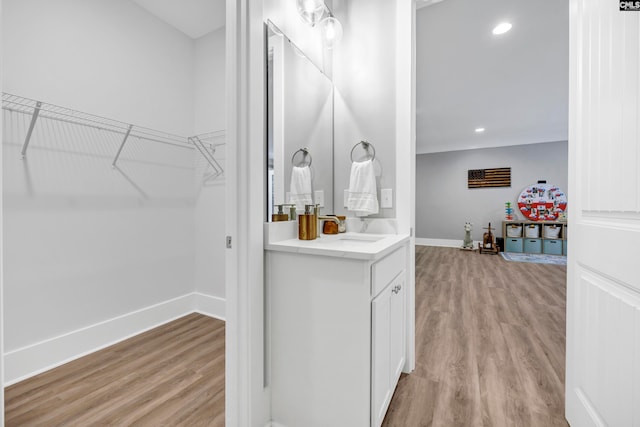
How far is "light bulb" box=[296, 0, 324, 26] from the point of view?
1.59m

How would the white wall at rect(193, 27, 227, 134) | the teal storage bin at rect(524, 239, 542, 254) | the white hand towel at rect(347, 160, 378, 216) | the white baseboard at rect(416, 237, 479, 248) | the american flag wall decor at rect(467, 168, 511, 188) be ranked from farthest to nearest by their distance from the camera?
the white baseboard at rect(416, 237, 479, 248) → the american flag wall decor at rect(467, 168, 511, 188) → the teal storage bin at rect(524, 239, 542, 254) → the white wall at rect(193, 27, 227, 134) → the white hand towel at rect(347, 160, 378, 216)

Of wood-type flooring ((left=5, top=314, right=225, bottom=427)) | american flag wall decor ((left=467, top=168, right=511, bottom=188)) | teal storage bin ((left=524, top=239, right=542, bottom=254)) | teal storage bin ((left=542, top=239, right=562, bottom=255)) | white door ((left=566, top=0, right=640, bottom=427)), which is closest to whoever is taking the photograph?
white door ((left=566, top=0, right=640, bottom=427))

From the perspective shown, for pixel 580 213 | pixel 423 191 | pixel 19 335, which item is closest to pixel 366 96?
pixel 580 213

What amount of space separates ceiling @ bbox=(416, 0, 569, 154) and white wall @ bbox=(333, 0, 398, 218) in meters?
0.58

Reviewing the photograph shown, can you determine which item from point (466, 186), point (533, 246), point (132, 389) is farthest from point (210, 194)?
point (533, 246)

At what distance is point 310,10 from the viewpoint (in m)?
1.62

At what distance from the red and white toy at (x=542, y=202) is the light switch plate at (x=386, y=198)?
6.24 metres

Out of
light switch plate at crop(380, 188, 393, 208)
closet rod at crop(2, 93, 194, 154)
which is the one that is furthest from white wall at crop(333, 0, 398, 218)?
closet rod at crop(2, 93, 194, 154)

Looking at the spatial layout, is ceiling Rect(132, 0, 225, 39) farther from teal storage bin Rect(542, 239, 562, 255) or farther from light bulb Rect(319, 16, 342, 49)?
teal storage bin Rect(542, 239, 562, 255)

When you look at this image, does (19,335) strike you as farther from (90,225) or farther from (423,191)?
(423,191)

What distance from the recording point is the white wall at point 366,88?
180cm

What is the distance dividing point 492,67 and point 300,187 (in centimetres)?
294

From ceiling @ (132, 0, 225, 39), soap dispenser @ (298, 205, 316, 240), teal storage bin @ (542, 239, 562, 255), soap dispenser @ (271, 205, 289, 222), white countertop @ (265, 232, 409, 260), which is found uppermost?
ceiling @ (132, 0, 225, 39)

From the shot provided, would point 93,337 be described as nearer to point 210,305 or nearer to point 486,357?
point 210,305
